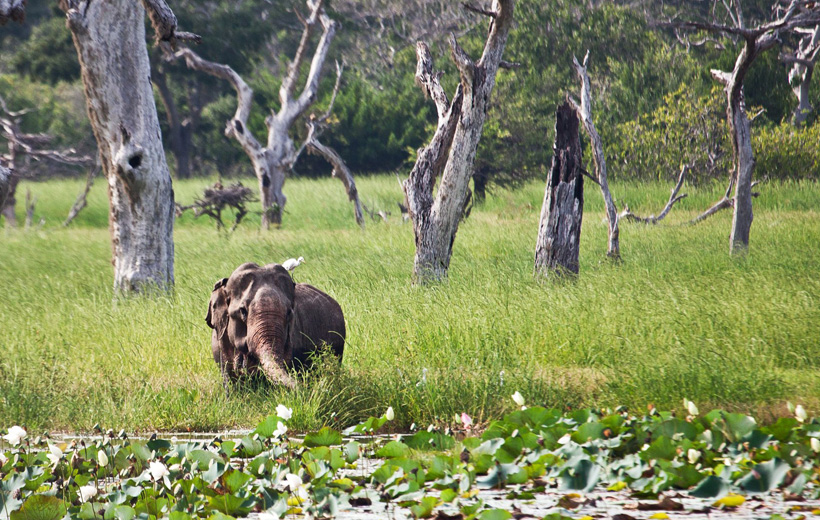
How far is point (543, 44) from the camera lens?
2792cm

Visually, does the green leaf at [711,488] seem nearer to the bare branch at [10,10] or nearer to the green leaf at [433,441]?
the green leaf at [433,441]

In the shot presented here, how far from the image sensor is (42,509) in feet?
12.6

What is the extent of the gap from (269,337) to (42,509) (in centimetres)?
210

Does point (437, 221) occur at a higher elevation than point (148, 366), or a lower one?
higher

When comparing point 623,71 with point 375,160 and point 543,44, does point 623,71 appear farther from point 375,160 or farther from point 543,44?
point 375,160

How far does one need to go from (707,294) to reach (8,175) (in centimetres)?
621

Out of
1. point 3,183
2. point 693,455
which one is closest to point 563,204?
point 3,183

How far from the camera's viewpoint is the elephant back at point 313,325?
625cm

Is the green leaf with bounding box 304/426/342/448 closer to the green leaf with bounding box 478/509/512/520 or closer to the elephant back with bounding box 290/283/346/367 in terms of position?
the elephant back with bounding box 290/283/346/367

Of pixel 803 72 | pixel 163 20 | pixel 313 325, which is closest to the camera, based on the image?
pixel 313 325

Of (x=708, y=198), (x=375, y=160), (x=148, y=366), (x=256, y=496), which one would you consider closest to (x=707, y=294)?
(x=148, y=366)

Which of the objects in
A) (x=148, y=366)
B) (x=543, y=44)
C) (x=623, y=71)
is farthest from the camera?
(x=543, y=44)

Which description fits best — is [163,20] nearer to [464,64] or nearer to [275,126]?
[464,64]

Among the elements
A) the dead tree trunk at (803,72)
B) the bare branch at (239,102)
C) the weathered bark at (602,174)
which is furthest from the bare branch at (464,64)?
the bare branch at (239,102)
